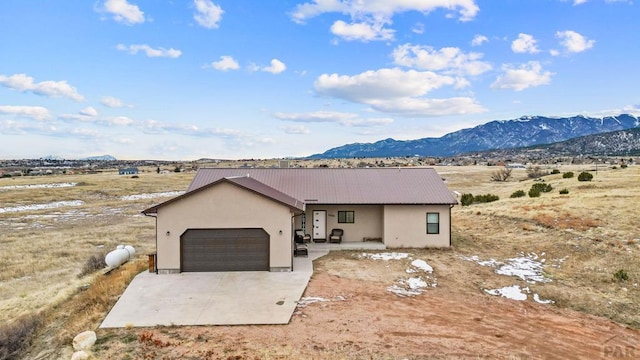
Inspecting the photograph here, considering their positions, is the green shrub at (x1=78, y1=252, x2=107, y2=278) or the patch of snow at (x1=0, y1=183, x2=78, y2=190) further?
the patch of snow at (x1=0, y1=183, x2=78, y2=190)

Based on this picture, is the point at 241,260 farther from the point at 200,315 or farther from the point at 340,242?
the point at 340,242

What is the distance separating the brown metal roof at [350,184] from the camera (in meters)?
23.5

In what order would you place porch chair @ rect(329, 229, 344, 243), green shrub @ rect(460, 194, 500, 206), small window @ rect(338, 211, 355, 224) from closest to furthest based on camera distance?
porch chair @ rect(329, 229, 344, 243) < small window @ rect(338, 211, 355, 224) < green shrub @ rect(460, 194, 500, 206)

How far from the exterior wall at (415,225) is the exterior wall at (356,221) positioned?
3.25ft

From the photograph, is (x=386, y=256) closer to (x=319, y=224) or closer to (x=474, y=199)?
(x=319, y=224)

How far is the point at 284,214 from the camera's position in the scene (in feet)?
60.8

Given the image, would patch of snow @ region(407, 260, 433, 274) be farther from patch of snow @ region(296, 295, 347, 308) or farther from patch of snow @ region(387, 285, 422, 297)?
patch of snow @ region(296, 295, 347, 308)

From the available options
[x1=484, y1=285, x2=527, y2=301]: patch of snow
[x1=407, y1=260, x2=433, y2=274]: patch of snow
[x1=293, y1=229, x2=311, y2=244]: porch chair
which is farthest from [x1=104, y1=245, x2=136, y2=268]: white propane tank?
[x1=484, y1=285, x2=527, y2=301]: patch of snow

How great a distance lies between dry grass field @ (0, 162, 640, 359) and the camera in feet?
37.9

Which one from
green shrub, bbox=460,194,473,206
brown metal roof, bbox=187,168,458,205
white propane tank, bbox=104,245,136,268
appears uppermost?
brown metal roof, bbox=187,168,458,205

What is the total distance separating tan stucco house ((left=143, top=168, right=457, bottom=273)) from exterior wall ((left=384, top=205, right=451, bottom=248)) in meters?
0.05

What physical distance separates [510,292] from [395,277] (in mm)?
4387

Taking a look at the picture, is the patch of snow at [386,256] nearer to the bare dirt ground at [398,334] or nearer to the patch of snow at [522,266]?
the patch of snow at [522,266]

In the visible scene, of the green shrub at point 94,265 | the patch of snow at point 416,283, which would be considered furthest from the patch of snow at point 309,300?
the green shrub at point 94,265
